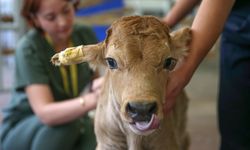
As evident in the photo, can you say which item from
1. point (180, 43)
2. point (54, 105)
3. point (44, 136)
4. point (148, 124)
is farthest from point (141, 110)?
point (44, 136)

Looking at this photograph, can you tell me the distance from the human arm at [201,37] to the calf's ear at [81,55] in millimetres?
209

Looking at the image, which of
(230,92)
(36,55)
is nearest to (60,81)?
(36,55)

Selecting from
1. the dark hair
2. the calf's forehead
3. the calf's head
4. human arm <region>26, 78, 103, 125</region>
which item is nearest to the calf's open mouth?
the calf's head

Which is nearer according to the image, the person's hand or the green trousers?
the person's hand

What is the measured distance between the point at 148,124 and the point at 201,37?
1.13ft

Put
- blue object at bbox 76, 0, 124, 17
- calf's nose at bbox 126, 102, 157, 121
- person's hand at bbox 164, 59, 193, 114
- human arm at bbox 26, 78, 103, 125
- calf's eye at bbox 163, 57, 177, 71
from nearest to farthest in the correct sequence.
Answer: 1. calf's nose at bbox 126, 102, 157, 121
2. calf's eye at bbox 163, 57, 177, 71
3. person's hand at bbox 164, 59, 193, 114
4. human arm at bbox 26, 78, 103, 125
5. blue object at bbox 76, 0, 124, 17

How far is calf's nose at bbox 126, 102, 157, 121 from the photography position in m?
1.09

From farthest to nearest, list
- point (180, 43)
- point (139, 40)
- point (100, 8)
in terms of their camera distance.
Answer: point (100, 8), point (180, 43), point (139, 40)

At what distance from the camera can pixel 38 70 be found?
193 centimetres

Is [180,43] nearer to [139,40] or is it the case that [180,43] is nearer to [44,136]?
[139,40]

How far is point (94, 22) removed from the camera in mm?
3840

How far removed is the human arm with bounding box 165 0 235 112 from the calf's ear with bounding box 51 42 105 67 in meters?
0.21

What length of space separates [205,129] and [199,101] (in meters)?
0.74

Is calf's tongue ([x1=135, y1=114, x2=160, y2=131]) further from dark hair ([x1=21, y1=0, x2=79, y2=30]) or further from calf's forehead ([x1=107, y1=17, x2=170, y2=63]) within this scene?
dark hair ([x1=21, y1=0, x2=79, y2=30])
